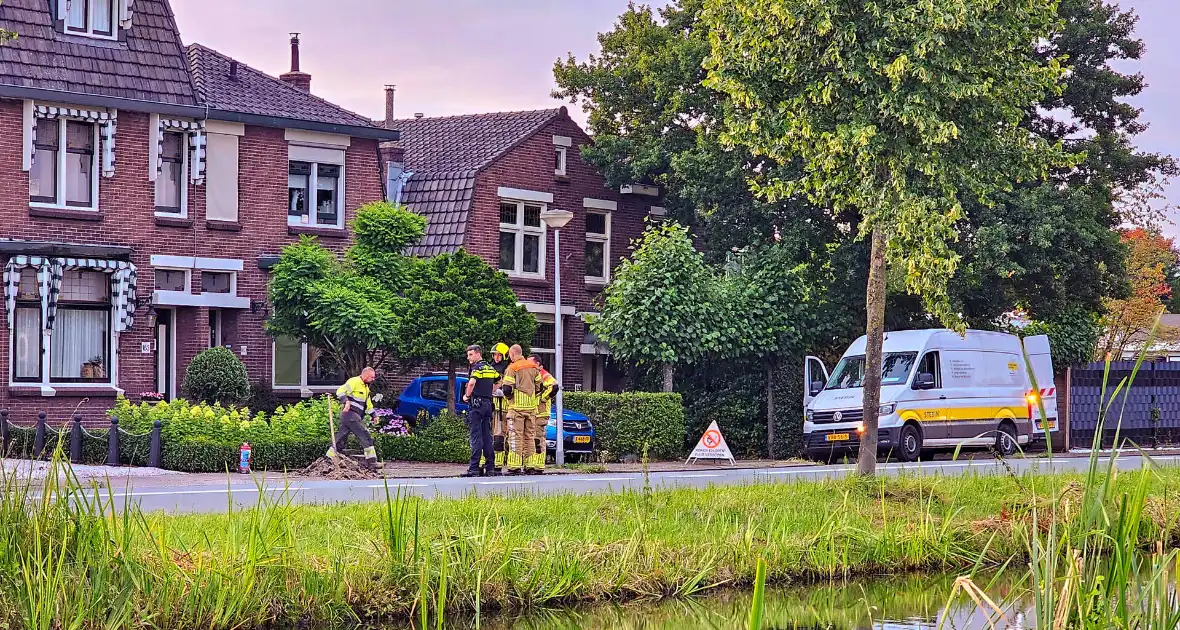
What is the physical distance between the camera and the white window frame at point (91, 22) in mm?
30156

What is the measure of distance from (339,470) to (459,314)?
22.9 feet

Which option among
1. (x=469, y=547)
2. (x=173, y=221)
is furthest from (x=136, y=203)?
(x=469, y=547)

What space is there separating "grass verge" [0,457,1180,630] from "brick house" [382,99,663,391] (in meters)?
20.6

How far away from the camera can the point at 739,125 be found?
20.8 meters

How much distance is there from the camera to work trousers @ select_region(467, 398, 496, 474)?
74.7 feet

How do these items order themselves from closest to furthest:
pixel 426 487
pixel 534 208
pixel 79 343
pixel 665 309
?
pixel 426 487, pixel 79 343, pixel 665 309, pixel 534 208

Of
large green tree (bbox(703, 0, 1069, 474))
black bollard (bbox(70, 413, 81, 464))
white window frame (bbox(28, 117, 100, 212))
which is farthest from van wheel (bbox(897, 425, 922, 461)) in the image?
white window frame (bbox(28, 117, 100, 212))

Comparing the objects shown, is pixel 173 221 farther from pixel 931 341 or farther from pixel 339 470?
Answer: pixel 931 341

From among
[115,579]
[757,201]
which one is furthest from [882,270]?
[757,201]

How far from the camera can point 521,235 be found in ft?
123

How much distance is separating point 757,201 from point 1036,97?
1388cm

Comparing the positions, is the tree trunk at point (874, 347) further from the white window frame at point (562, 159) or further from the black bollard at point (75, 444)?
the white window frame at point (562, 159)

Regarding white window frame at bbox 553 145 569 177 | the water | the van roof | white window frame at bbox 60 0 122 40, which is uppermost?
white window frame at bbox 60 0 122 40

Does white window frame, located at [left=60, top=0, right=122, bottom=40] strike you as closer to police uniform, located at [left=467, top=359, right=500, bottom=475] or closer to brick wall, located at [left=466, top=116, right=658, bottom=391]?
brick wall, located at [left=466, top=116, right=658, bottom=391]
